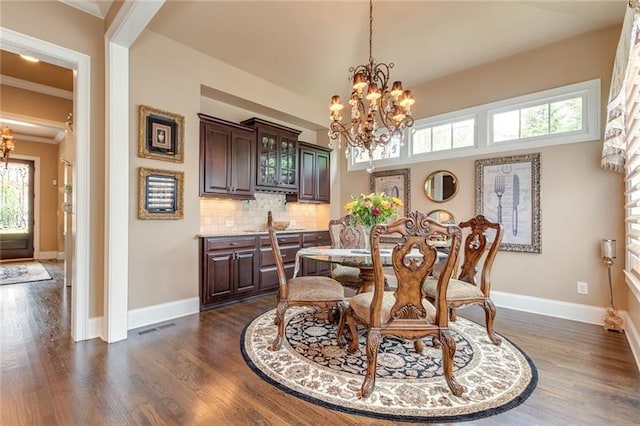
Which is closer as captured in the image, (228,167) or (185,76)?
(185,76)

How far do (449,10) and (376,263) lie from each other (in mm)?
2681

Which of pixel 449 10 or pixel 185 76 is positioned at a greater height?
pixel 449 10

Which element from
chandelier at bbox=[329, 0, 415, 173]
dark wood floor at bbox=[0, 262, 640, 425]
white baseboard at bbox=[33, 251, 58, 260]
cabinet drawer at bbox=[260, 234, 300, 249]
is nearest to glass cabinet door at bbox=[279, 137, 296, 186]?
cabinet drawer at bbox=[260, 234, 300, 249]

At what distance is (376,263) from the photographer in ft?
6.07

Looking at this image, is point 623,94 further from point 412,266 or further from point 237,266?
point 237,266

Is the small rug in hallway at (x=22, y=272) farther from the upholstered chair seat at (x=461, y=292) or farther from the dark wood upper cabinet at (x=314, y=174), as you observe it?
the upholstered chair seat at (x=461, y=292)

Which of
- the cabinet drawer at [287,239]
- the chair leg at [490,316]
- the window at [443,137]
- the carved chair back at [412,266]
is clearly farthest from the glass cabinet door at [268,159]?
the chair leg at [490,316]

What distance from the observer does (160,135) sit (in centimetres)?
325

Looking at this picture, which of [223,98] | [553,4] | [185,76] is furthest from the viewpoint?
[223,98]

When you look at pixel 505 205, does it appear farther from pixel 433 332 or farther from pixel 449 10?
pixel 433 332

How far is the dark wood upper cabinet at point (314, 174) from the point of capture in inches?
201

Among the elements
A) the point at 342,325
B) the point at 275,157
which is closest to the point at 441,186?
the point at 275,157

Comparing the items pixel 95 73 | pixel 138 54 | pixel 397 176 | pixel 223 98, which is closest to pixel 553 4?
pixel 397 176

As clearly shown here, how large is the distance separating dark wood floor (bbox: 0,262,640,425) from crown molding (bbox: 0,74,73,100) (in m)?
3.50
